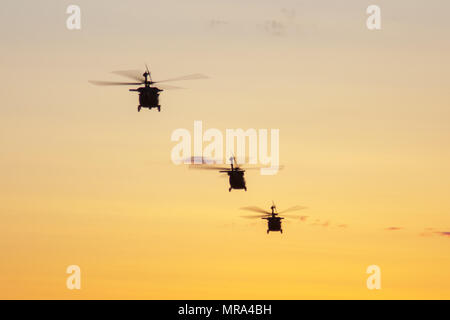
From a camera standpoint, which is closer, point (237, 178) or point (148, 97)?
point (148, 97)

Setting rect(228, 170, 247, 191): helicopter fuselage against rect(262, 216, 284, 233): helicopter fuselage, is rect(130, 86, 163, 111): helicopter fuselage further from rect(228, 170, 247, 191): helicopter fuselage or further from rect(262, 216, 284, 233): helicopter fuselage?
rect(262, 216, 284, 233): helicopter fuselage

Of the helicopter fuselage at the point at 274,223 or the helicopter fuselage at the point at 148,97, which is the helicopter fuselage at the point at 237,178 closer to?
the helicopter fuselage at the point at 274,223

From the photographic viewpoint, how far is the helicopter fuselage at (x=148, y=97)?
130 m

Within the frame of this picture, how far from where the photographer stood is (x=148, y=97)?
130 metres

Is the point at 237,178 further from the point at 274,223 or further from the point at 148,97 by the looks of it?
the point at 148,97

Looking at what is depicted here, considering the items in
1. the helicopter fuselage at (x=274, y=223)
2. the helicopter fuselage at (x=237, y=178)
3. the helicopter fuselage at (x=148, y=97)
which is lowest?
the helicopter fuselage at (x=274, y=223)

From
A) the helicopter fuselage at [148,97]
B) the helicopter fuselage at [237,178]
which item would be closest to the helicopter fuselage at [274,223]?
the helicopter fuselage at [237,178]

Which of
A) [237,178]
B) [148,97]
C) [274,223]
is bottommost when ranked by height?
[274,223]

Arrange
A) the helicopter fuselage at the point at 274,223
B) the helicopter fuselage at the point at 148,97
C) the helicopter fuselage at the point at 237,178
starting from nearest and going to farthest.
→ the helicopter fuselage at the point at 148,97 < the helicopter fuselage at the point at 237,178 < the helicopter fuselage at the point at 274,223

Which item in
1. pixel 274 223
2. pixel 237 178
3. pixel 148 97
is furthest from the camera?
pixel 274 223

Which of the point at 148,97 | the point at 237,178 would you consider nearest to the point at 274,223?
the point at 237,178
